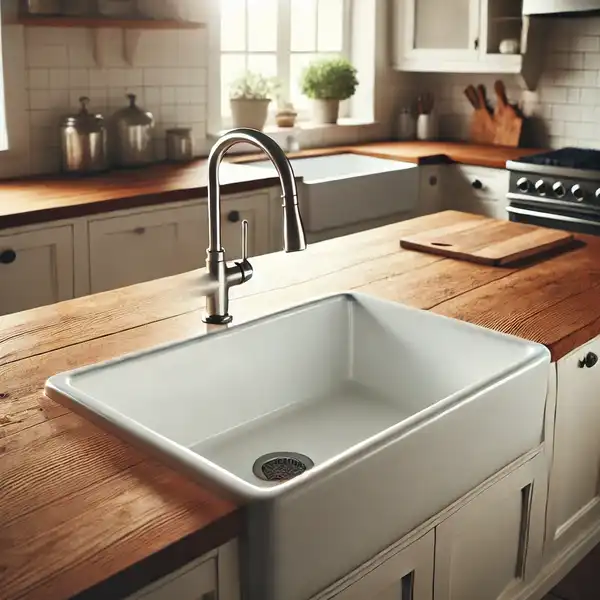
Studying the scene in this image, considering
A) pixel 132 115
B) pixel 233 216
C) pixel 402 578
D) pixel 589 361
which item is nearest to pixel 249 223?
pixel 233 216

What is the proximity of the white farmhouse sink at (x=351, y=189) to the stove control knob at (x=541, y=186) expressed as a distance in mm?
640

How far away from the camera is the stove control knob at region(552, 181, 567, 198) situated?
161 inches

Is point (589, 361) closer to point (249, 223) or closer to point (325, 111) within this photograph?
point (249, 223)

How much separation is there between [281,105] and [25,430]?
3755 millimetres

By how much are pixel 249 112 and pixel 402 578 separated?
3.39 m

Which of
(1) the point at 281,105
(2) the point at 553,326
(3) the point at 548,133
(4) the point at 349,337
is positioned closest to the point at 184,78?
(1) the point at 281,105

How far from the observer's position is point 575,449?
2.09 m

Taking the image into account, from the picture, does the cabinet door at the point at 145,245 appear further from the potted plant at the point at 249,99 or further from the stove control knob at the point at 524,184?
the stove control knob at the point at 524,184

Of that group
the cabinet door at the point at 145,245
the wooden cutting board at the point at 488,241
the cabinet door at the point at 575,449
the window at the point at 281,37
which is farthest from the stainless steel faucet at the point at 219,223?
the window at the point at 281,37

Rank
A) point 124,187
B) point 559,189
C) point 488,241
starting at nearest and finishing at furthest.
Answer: point 488,241 < point 124,187 < point 559,189

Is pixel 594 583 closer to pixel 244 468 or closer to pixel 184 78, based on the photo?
pixel 244 468

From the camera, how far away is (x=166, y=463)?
1273 mm

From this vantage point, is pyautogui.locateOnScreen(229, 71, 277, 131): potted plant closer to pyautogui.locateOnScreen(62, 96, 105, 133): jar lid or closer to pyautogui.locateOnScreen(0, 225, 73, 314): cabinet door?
pyautogui.locateOnScreen(62, 96, 105, 133): jar lid

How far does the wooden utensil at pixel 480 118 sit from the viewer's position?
5.13 metres
